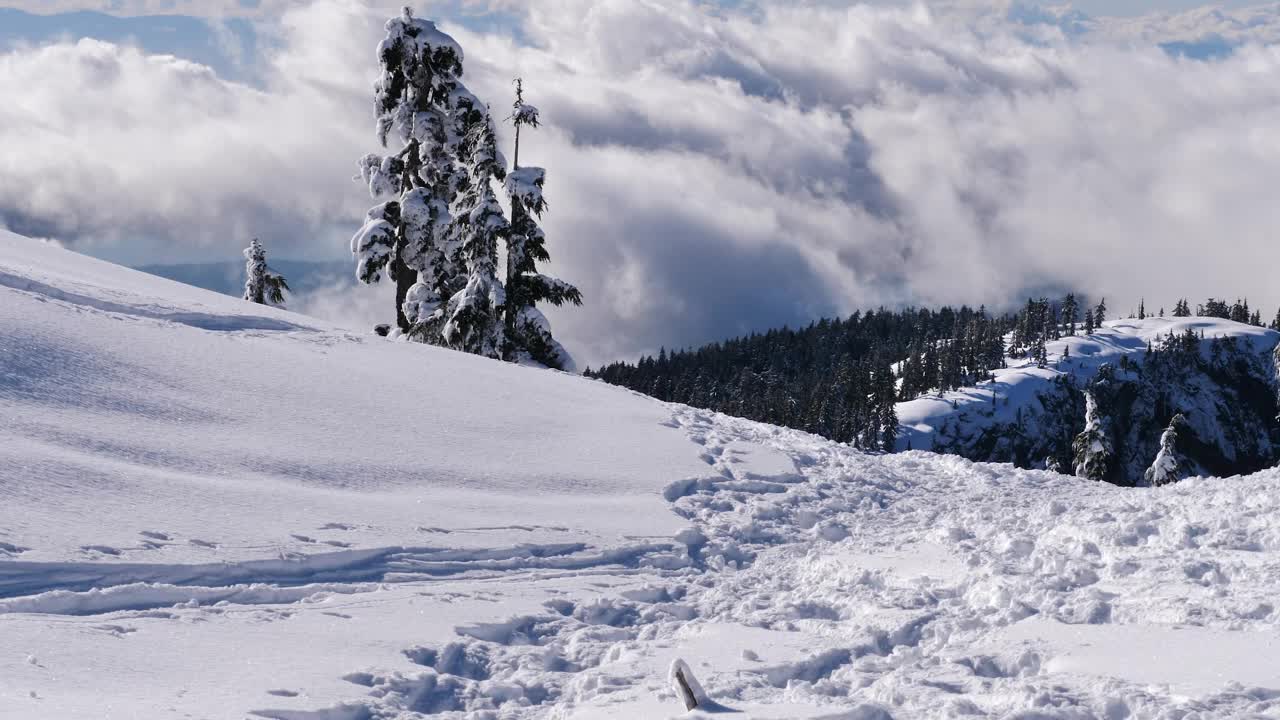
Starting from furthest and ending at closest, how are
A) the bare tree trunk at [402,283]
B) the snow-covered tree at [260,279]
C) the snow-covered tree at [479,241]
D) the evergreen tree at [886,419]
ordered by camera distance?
the evergreen tree at [886,419], the snow-covered tree at [260,279], the bare tree trunk at [402,283], the snow-covered tree at [479,241]

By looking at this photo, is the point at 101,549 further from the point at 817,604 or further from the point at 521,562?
the point at 817,604

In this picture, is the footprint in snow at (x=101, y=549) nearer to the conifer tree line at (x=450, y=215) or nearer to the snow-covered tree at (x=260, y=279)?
the conifer tree line at (x=450, y=215)

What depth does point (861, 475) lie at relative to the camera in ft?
53.3

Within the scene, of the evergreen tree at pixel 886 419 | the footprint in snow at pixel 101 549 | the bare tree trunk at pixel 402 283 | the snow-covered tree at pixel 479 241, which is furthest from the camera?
the evergreen tree at pixel 886 419

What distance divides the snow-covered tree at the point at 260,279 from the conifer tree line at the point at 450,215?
2263 cm

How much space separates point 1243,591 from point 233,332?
16481 mm

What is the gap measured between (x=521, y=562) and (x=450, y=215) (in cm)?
1756

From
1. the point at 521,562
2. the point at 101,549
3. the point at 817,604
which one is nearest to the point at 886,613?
the point at 817,604

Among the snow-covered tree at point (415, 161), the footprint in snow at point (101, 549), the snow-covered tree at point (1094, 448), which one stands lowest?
the footprint in snow at point (101, 549)

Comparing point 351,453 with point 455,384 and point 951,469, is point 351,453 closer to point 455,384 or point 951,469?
point 455,384

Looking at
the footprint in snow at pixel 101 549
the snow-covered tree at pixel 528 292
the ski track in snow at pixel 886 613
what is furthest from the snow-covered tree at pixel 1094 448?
the footprint in snow at pixel 101 549

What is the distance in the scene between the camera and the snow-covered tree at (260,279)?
155ft

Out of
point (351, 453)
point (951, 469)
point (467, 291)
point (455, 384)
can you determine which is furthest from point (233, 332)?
point (951, 469)

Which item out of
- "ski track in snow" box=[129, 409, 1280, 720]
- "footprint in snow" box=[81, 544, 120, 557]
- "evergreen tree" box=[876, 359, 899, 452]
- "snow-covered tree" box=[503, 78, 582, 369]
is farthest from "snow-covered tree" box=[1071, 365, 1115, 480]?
"evergreen tree" box=[876, 359, 899, 452]
